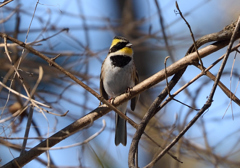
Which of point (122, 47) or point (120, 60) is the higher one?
point (122, 47)

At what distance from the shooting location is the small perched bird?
389 centimetres

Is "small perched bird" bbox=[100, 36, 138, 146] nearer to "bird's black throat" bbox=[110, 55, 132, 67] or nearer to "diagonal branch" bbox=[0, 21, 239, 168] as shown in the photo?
"bird's black throat" bbox=[110, 55, 132, 67]

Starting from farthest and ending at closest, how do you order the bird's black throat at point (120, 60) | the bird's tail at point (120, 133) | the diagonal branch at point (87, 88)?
the bird's black throat at point (120, 60)
the bird's tail at point (120, 133)
the diagonal branch at point (87, 88)

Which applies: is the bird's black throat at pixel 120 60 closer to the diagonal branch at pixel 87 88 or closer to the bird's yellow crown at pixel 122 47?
the bird's yellow crown at pixel 122 47

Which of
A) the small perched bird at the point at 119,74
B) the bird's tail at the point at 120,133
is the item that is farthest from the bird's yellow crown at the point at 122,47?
the bird's tail at the point at 120,133

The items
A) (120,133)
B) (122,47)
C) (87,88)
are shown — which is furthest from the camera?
(122,47)

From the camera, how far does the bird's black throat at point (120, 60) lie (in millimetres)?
3914

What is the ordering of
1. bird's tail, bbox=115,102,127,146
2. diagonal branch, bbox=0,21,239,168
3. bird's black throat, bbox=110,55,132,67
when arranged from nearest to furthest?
diagonal branch, bbox=0,21,239,168, bird's tail, bbox=115,102,127,146, bird's black throat, bbox=110,55,132,67

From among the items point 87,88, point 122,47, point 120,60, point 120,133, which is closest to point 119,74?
point 120,60

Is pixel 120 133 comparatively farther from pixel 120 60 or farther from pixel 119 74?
pixel 120 60

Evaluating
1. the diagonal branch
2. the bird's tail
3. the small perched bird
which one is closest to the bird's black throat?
the small perched bird

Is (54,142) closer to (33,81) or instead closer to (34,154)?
(34,154)

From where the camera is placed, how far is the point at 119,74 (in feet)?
12.8

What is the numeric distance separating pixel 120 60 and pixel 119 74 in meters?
0.17
